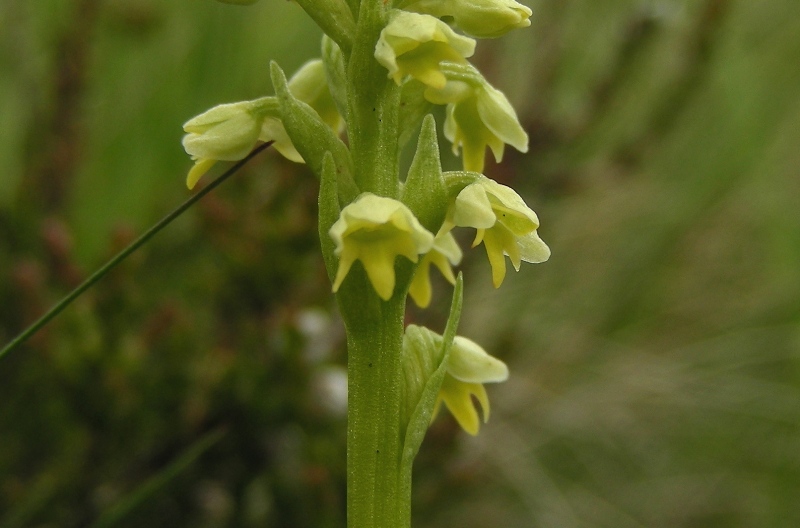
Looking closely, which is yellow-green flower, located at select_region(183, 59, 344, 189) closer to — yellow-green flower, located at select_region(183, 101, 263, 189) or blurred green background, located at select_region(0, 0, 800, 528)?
yellow-green flower, located at select_region(183, 101, 263, 189)

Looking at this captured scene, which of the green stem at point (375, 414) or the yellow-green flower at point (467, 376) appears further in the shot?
the yellow-green flower at point (467, 376)

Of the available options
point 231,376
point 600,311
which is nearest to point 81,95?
point 231,376

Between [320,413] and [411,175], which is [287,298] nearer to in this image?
[320,413]

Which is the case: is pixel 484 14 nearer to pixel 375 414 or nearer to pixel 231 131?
pixel 231 131

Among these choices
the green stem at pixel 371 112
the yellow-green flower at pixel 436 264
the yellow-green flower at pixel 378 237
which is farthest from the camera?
the yellow-green flower at pixel 436 264

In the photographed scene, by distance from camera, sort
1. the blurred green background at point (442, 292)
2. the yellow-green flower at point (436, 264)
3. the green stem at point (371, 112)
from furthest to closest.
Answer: the blurred green background at point (442, 292), the yellow-green flower at point (436, 264), the green stem at point (371, 112)

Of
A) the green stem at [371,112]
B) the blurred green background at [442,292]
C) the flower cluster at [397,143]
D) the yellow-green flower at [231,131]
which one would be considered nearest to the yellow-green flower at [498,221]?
the flower cluster at [397,143]

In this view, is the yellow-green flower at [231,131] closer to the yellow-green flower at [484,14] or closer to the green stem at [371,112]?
the green stem at [371,112]
